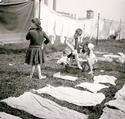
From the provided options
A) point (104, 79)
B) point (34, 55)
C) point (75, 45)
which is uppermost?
point (75, 45)

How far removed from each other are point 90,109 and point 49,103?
813mm

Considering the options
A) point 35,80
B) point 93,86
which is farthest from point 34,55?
point 93,86

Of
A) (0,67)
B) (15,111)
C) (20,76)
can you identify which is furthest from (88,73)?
(15,111)

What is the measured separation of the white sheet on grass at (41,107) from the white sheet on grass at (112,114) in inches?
13.9

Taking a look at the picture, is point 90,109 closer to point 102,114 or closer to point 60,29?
point 102,114

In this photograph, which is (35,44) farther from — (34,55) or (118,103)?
(118,103)

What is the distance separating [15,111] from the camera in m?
4.22

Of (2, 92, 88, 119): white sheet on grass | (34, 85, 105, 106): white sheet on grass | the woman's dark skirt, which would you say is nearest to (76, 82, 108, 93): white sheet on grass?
(34, 85, 105, 106): white sheet on grass

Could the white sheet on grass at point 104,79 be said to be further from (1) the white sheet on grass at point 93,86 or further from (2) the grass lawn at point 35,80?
(1) the white sheet on grass at point 93,86

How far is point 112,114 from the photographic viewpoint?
13.9 feet

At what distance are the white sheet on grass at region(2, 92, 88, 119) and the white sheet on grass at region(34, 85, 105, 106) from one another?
0.41 meters

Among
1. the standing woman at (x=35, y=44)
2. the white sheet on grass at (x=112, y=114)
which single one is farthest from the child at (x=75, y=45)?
the white sheet on grass at (x=112, y=114)

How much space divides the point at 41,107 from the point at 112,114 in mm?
1325

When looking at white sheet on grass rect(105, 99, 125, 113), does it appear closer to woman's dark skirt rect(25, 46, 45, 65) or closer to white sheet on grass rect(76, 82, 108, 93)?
white sheet on grass rect(76, 82, 108, 93)
